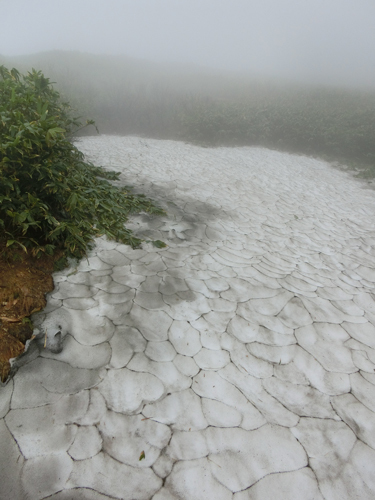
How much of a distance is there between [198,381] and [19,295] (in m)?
1.58

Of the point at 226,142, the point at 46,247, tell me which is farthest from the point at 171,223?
the point at 226,142

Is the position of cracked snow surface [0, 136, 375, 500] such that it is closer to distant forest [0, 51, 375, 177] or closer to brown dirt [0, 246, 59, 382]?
brown dirt [0, 246, 59, 382]

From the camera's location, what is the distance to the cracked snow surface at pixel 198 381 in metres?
1.59

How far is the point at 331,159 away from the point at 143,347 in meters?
12.4

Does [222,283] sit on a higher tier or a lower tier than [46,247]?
lower

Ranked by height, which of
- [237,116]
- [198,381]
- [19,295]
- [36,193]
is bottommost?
[198,381]

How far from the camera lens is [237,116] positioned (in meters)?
14.1

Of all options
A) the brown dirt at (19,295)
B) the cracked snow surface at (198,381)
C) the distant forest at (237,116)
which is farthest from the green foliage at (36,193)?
the distant forest at (237,116)

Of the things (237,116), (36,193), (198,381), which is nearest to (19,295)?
(36,193)

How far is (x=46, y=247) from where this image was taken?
2840 millimetres

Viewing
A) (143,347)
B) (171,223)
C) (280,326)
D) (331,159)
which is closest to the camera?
(143,347)

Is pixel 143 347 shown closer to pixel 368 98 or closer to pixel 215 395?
pixel 215 395

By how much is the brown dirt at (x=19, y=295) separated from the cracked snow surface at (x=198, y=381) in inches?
4.3

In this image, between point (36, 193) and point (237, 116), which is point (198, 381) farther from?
point (237, 116)
